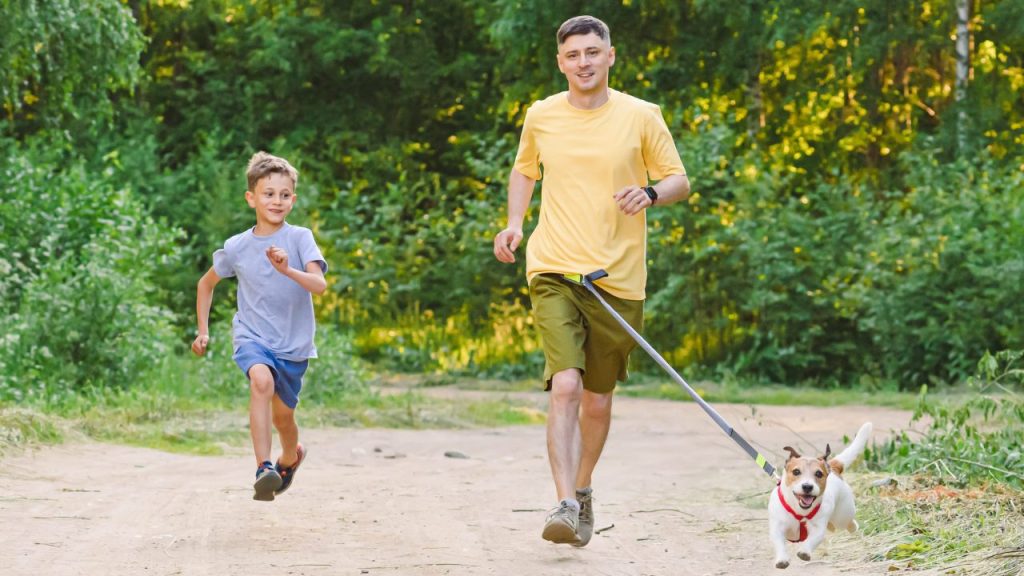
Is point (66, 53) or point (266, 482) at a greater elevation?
point (66, 53)

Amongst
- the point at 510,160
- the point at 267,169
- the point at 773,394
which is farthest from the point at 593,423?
the point at 510,160

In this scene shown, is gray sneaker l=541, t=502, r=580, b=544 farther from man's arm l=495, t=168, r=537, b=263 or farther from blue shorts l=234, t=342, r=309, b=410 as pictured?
blue shorts l=234, t=342, r=309, b=410

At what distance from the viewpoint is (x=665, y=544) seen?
6660mm

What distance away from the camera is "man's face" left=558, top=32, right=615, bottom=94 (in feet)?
20.2

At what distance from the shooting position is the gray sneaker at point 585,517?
618 centimetres

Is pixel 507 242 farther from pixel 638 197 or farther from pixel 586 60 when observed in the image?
pixel 586 60

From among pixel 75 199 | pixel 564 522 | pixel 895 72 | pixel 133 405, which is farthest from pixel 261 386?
pixel 895 72

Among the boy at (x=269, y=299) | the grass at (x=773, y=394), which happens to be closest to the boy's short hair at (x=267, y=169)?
the boy at (x=269, y=299)

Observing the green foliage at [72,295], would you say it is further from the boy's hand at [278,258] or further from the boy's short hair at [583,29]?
the boy's short hair at [583,29]

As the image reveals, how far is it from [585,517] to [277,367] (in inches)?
59.9

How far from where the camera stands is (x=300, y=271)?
6559mm

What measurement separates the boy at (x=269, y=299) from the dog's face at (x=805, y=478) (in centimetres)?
221

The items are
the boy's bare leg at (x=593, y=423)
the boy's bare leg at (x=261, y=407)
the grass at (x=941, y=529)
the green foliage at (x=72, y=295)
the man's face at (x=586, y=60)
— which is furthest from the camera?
the green foliage at (x=72, y=295)

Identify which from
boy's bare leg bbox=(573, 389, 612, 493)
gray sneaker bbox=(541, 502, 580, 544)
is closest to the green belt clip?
boy's bare leg bbox=(573, 389, 612, 493)
